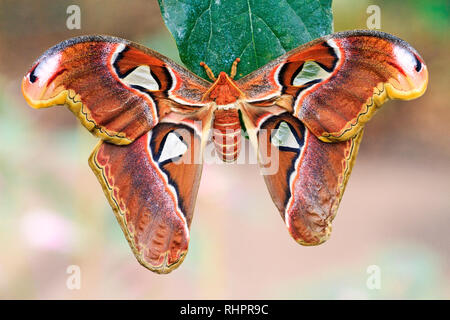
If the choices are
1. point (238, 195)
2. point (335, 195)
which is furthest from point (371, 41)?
point (238, 195)

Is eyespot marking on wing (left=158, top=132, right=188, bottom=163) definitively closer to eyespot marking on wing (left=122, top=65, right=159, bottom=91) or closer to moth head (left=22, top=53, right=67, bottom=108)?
eyespot marking on wing (left=122, top=65, right=159, bottom=91)

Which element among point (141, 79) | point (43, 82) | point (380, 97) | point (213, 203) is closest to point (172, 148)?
point (141, 79)

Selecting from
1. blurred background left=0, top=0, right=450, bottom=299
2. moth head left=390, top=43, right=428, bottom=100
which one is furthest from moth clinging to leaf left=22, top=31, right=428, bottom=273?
blurred background left=0, top=0, right=450, bottom=299

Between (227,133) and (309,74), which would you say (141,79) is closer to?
(227,133)

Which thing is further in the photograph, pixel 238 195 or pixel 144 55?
pixel 238 195

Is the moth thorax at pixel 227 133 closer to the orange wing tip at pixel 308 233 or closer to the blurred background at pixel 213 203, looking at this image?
the orange wing tip at pixel 308 233

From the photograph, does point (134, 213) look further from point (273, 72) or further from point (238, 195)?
point (238, 195)
